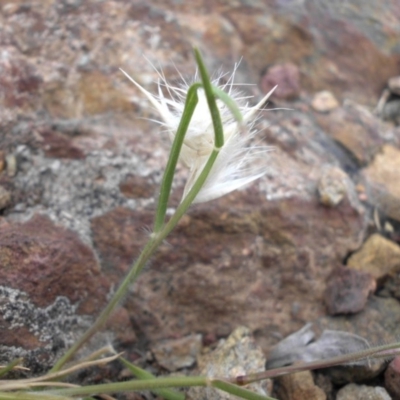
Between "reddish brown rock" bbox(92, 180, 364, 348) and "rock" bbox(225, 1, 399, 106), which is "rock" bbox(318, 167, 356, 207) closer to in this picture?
"reddish brown rock" bbox(92, 180, 364, 348)

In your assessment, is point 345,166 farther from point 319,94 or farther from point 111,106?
point 111,106

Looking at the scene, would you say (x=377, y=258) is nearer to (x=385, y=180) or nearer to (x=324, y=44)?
(x=385, y=180)

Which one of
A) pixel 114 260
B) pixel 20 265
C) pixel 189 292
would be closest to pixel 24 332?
pixel 20 265

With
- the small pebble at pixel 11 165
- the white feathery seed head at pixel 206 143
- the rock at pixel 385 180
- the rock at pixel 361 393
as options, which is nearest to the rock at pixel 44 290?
the small pebble at pixel 11 165

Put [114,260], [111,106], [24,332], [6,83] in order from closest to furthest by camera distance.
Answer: [24,332], [114,260], [6,83], [111,106]

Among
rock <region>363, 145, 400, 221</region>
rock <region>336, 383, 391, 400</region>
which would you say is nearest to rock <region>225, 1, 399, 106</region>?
rock <region>363, 145, 400, 221</region>

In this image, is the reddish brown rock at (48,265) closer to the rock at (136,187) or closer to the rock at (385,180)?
the rock at (136,187)
